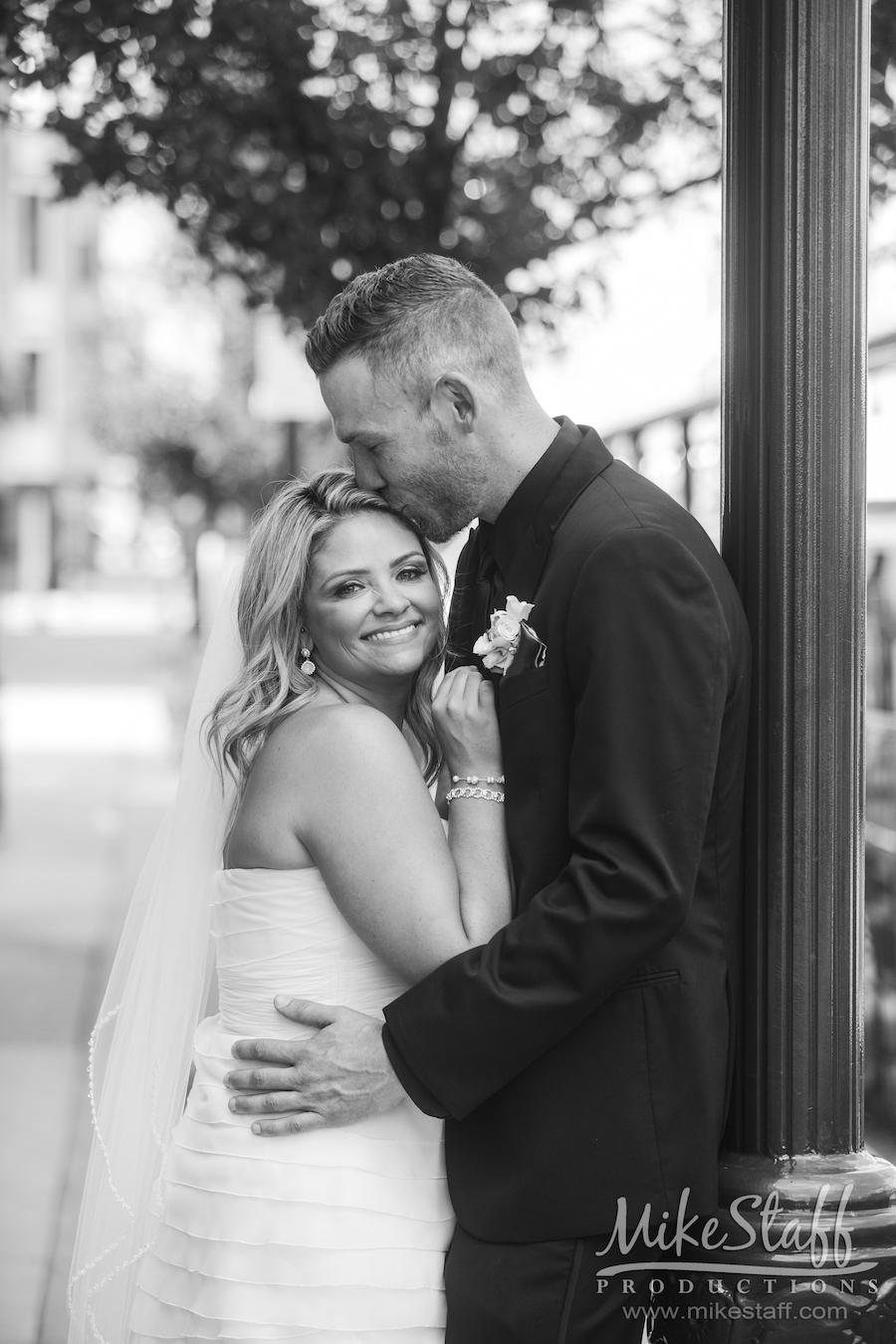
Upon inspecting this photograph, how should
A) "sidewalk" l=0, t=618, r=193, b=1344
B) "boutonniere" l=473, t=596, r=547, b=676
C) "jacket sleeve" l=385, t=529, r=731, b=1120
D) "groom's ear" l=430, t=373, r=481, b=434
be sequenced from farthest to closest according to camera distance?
"sidewalk" l=0, t=618, r=193, b=1344 → "groom's ear" l=430, t=373, r=481, b=434 → "boutonniere" l=473, t=596, r=547, b=676 → "jacket sleeve" l=385, t=529, r=731, b=1120

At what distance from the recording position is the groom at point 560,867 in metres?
2.09

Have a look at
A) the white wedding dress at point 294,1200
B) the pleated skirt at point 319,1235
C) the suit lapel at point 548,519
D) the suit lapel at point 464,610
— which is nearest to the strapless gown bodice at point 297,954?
the white wedding dress at point 294,1200

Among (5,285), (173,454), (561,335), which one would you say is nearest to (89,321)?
(5,285)

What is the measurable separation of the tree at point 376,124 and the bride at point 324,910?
9.80 feet

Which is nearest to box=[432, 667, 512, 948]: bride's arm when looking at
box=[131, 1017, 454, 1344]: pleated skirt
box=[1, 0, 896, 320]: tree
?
box=[131, 1017, 454, 1344]: pleated skirt

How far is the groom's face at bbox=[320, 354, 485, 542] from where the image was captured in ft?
7.91

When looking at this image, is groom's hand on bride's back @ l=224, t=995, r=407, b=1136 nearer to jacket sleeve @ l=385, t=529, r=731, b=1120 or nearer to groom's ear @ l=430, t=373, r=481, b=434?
jacket sleeve @ l=385, t=529, r=731, b=1120

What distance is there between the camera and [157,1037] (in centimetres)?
284

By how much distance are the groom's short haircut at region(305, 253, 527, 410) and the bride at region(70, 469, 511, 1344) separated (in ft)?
0.92

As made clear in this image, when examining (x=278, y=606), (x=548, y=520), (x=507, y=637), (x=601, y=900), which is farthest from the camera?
(x=278, y=606)

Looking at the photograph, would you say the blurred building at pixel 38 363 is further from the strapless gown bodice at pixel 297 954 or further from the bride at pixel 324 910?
the strapless gown bodice at pixel 297 954

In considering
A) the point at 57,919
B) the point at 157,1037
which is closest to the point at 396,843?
the point at 157,1037

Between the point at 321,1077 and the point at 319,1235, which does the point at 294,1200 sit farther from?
the point at 321,1077

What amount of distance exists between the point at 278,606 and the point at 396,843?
19.6 inches
